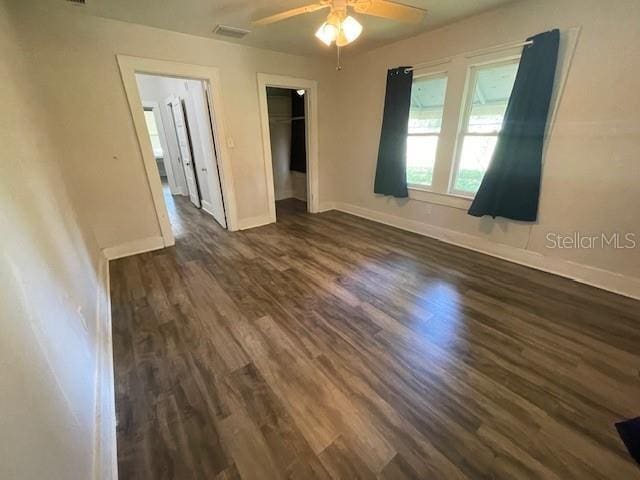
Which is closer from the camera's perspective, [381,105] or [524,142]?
[524,142]

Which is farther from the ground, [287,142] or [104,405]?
[287,142]

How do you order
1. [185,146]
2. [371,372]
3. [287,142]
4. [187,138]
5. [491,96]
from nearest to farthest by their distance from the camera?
[371,372], [491,96], [187,138], [185,146], [287,142]

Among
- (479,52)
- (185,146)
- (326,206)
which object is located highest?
(479,52)

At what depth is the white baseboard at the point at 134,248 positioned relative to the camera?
124 inches

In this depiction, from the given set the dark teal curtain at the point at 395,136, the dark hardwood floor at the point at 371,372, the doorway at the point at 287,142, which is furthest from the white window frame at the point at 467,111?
the doorway at the point at 287,142

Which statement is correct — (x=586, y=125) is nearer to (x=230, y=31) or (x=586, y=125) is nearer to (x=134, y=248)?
(x=230, y=31)

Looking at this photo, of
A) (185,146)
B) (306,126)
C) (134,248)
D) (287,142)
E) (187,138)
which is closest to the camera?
(134,248)

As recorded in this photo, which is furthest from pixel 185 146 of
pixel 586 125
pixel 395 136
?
pixel 586 125

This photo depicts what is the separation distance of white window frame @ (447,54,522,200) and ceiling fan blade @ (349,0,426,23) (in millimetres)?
1230

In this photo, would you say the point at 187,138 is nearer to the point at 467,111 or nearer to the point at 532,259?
the point at 467,111

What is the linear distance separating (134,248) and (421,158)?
12.8ft

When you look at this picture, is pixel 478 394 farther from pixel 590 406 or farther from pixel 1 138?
pixel 1 138

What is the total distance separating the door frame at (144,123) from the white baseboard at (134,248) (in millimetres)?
102

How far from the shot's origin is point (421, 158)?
3.64 metres
